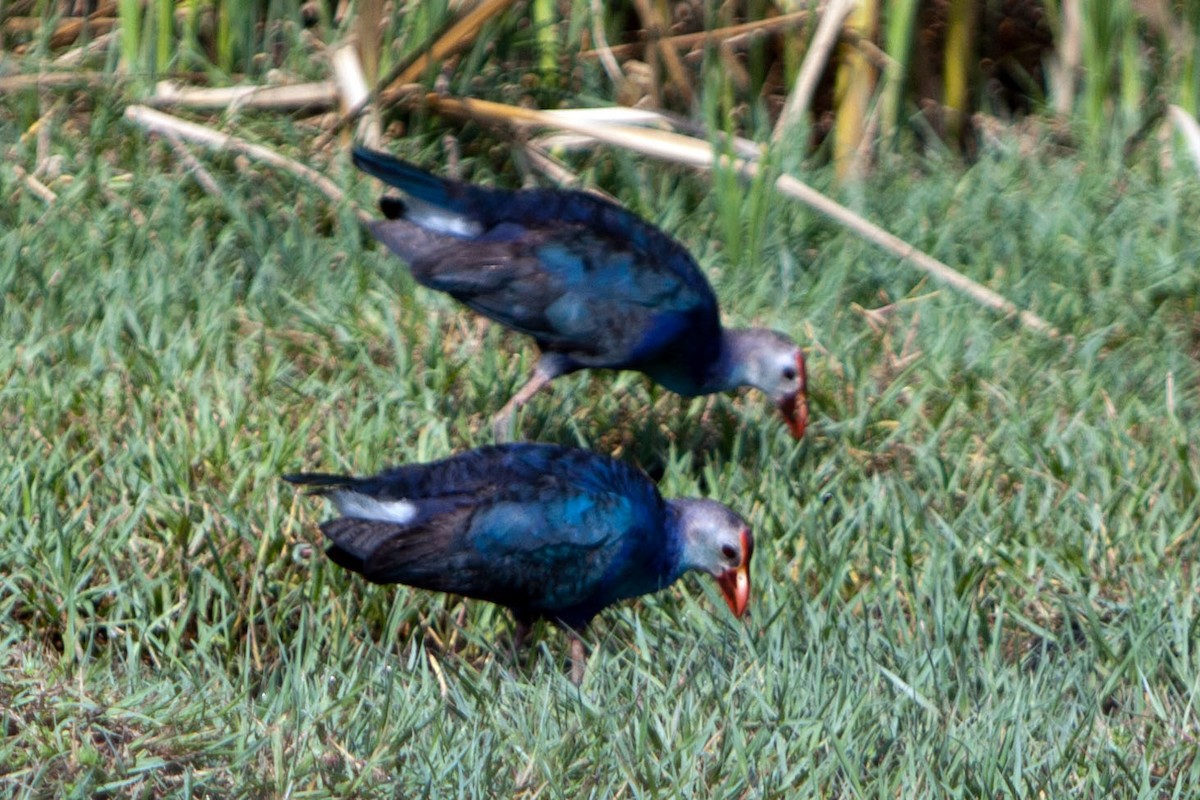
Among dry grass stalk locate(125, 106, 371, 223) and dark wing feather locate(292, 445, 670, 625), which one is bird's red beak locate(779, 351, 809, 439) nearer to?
dark wing feather locate(292, 445, 670, 625)

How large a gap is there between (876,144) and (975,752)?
3.18 metres

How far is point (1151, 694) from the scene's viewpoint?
2.97 m

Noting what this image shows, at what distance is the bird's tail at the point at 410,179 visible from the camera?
4.02 metres

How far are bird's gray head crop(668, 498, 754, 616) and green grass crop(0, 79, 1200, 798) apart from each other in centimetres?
8

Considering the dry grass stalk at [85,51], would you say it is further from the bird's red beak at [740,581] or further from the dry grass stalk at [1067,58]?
the dry grass stalk at [1067,58]

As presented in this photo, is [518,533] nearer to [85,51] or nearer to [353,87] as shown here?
[353,87]

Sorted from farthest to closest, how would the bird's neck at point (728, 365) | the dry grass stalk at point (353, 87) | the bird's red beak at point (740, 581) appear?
the dry grass stalk at point (353, 87)
the bird's neck at point (728, 365)
the bird's red beak at point (740, 581)

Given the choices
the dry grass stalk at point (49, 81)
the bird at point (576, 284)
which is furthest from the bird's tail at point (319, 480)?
the dry grass stalk at point (49, 81)

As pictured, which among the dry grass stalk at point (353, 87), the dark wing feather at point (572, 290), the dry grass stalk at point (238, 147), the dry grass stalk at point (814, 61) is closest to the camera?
the dark wing feather at point (572, 290)

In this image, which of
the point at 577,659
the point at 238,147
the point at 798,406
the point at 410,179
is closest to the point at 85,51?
the point at 238,147

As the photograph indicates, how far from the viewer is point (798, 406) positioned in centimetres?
401

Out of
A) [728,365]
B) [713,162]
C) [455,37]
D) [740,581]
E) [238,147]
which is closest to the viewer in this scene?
[740,581]

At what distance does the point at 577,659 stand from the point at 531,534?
257 millimetres

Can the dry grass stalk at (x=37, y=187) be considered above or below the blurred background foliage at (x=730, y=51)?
below
